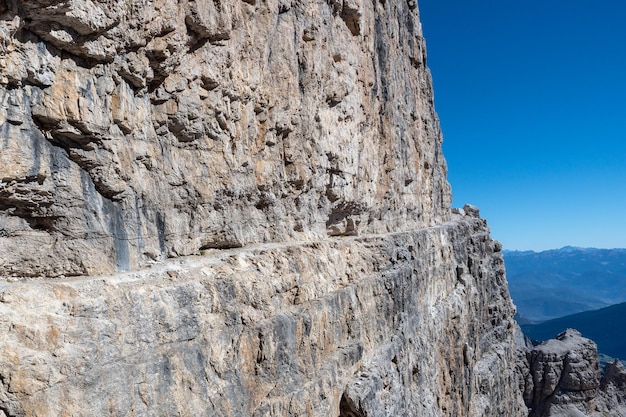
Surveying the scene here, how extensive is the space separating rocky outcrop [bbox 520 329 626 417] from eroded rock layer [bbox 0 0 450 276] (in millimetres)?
35595

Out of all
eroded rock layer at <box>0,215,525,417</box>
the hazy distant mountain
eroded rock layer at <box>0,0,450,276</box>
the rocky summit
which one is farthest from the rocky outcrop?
the hazy distant mountain

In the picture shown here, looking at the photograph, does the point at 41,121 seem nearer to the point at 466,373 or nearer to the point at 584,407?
the point at 466,373

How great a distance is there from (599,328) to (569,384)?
139m

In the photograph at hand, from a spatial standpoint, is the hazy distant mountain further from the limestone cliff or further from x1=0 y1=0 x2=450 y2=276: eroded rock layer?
x1=0 y1=0 x2=450 y2=276: eroded rock layer

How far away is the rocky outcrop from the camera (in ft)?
141

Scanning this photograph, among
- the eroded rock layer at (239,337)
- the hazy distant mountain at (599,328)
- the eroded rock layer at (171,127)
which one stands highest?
the eroded rock layer at (171,127)

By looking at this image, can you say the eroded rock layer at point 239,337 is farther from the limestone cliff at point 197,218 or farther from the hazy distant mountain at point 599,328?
the hazy distant mountain at point 599,328

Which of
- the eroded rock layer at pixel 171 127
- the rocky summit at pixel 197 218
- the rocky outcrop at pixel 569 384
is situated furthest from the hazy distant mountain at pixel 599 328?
the eroded rock layer at pixel 171 127

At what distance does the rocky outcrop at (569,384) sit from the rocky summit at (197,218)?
99.0 feet

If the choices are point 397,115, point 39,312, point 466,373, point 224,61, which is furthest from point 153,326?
point 466,373

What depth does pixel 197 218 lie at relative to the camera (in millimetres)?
10852

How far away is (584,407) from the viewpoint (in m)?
43.2

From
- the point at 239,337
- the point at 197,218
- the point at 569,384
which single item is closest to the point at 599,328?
the point at 569,384

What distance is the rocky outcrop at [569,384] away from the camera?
141ft
